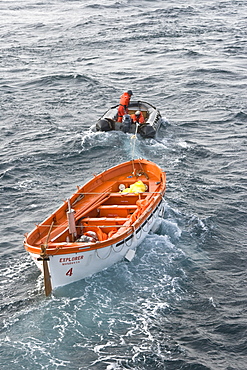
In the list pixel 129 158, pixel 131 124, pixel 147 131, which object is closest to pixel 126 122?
pixel 131 124

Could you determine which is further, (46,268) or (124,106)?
(124,106)

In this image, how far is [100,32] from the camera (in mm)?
55062

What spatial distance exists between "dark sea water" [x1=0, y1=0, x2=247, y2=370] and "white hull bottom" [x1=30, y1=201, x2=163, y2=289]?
351mm

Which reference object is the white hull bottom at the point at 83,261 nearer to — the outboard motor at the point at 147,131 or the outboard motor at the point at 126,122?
the outboard motor at the point at 147,131

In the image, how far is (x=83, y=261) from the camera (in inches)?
659

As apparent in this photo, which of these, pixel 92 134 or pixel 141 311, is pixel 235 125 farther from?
pixel 141 311

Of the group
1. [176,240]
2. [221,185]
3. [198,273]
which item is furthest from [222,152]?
[198,273]

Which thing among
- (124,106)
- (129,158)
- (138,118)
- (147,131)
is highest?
(124,106)

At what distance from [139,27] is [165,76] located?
52.5 ft

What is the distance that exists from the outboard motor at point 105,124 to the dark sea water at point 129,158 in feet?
1.47

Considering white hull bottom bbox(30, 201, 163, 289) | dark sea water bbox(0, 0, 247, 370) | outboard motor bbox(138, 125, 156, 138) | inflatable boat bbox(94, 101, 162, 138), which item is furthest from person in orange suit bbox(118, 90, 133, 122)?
white hull bottom bbox(30, 201, 163, 289)

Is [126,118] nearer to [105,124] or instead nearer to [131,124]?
[131,124]

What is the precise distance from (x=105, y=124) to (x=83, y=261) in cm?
1410

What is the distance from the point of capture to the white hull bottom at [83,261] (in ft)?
53.4
